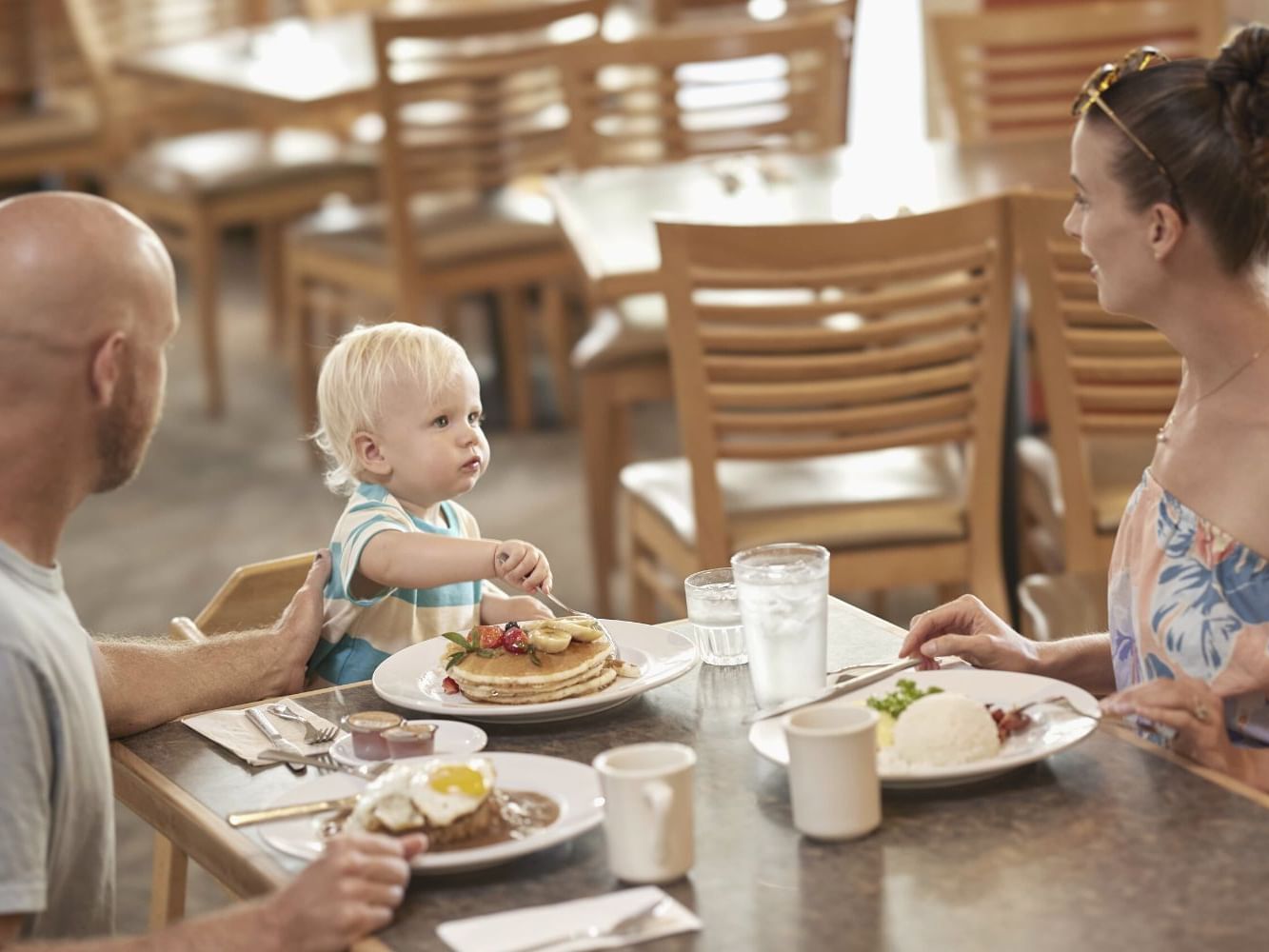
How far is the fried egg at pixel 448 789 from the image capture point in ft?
4.30

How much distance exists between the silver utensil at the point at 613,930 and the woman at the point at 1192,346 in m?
0.49

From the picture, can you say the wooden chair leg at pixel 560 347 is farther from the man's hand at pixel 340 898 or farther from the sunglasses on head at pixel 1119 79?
the man's hand at pixel 340 898

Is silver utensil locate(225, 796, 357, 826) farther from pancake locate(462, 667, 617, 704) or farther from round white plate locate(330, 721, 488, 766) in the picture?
pancake locate(462, 667, 617, 704)

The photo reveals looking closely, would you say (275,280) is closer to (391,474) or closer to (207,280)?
(207,280)

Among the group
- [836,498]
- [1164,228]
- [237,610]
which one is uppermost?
[1164,228]

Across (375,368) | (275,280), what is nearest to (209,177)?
(275,280)

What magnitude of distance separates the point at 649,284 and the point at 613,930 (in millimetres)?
1978

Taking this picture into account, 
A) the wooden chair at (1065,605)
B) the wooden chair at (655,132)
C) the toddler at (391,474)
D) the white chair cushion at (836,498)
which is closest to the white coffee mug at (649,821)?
the toddler at (391,474)

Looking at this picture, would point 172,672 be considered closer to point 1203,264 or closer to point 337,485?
point 337,485

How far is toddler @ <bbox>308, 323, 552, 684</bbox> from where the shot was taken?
1.83m

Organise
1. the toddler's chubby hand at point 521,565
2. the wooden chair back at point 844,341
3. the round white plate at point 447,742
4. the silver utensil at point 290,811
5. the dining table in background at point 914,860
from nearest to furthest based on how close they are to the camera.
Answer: the dining table in background at point 914,860, the silver utensil at point 290,811, the round white plate at point 447,742, the toddler's chubby hand at point 521,565, the wooden chair back at point 844,341

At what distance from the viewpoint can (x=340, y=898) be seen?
1.22 metres

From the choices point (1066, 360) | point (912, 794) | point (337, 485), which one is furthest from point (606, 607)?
point (912, 794)

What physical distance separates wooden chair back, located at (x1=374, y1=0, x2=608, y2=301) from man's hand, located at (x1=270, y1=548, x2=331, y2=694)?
2693 millimetres
